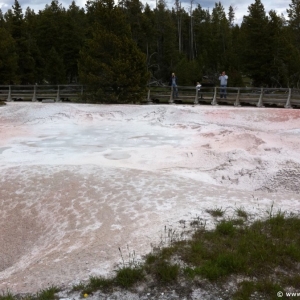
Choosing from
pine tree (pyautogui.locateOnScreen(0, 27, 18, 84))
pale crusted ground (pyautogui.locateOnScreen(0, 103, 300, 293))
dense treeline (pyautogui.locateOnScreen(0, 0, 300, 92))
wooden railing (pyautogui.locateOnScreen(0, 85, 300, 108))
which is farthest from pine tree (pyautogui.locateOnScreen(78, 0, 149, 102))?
pine tree (pyautogui.locateOnScreen(0, 27, 18, 84))

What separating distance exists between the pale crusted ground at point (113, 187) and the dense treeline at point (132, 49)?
890 cm

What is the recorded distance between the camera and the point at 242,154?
1188cm

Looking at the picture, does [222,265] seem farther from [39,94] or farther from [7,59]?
[7,59]

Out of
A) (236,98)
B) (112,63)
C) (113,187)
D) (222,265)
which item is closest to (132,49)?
(112,63)

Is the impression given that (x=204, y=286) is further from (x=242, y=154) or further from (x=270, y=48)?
(x=270, y=48)


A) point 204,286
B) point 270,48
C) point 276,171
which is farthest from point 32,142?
point 270,48

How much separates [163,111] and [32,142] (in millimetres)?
8102

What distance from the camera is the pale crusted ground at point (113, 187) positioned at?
249 inches

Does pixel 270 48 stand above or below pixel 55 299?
above

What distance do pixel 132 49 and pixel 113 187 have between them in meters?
18.2

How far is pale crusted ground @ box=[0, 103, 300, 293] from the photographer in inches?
249

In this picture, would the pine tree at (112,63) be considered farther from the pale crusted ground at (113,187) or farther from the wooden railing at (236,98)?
the pale crusted ground at (113,187)

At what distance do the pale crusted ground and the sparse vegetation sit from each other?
345mm

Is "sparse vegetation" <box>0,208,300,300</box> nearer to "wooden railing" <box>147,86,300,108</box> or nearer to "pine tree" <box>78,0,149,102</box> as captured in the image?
"wooden railing" <box>147,86,300,108</box>
